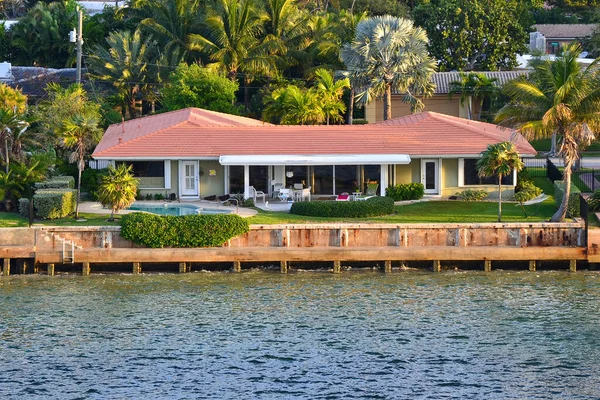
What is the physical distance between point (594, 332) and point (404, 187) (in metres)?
18.6

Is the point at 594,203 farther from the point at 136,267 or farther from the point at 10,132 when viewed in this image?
the point at 10,132

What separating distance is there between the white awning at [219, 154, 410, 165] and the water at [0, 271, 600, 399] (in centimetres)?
915

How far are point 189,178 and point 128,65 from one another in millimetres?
20723

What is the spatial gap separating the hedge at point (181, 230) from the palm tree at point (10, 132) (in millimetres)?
10777

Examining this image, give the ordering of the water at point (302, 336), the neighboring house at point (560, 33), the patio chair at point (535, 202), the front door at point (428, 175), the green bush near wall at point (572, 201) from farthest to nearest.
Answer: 1. the neighboring house at point (560, 33)
2. the front door at point (428, 175)
3. the patio chair at point (535, 202)
4. the green bush near wall at point (572, 201)
5. the water at point (302, 336)


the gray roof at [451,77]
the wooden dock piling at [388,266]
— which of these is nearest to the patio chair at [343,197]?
the wooden dock piling at [388,266]

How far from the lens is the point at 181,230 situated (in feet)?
150

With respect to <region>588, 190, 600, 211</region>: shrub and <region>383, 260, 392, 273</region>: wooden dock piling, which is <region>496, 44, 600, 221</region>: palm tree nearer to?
<region>588, 190, 600, 211</region>: shrub

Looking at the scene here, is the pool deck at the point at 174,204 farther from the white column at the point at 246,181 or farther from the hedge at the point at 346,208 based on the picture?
the hedge at the point at 346,208

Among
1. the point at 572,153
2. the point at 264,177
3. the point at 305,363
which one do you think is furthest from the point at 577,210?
the point at 305,363

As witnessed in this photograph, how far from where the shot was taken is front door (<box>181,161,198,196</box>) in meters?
54.6

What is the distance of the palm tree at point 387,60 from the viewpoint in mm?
66688

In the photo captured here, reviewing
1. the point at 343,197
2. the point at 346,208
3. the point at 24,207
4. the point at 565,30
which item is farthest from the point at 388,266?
the point at 565,30

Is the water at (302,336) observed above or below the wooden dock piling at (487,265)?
below
